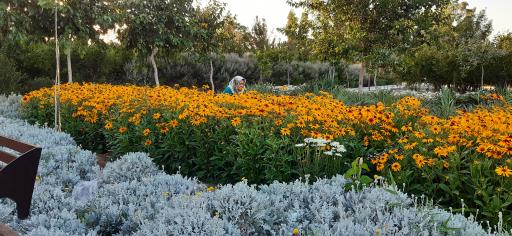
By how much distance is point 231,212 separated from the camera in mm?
2506

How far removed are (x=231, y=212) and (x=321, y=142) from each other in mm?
1555

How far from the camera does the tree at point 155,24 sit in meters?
11.4

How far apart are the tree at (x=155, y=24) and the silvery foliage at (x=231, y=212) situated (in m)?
8.55

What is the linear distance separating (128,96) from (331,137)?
11.4 ft

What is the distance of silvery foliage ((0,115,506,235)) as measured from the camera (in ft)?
7.52

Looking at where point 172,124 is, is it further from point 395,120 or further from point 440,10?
point 440,10

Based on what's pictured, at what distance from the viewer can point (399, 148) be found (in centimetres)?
416

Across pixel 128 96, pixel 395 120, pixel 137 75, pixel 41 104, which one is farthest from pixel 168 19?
pixel 395 120

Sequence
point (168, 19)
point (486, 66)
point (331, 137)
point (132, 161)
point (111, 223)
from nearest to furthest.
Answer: point (111, 223)
point (132, 161)
point (331, 137)
point (168, 19)
point (486, 66)

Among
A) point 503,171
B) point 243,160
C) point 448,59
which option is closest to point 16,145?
point 243,160

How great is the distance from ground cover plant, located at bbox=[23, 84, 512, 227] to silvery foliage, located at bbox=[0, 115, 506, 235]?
0.50 meters

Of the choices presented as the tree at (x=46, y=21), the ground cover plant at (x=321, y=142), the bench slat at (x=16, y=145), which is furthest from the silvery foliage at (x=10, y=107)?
the bench slat at (x=16, y=145)

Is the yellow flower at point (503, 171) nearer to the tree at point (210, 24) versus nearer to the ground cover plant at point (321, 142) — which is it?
the ground cover plant at point (321, 142)

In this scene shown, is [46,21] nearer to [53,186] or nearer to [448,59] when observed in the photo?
[53,186]
